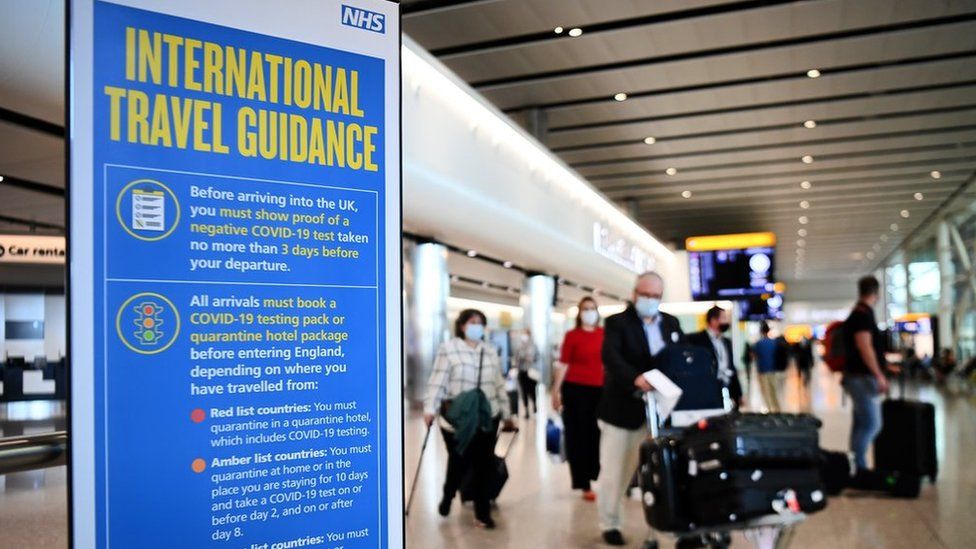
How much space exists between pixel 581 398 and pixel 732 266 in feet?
52.7

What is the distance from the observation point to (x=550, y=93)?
12914mm

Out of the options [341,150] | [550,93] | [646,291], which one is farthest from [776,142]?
[341,150]

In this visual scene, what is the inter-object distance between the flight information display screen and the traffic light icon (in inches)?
808

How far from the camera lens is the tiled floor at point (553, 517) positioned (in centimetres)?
559

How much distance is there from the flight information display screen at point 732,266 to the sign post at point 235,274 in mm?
20001

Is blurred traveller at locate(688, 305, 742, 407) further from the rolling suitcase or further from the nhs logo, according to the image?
the nhs logo

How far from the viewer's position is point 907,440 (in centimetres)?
740

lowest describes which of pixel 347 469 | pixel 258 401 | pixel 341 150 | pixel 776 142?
pixel 347 469

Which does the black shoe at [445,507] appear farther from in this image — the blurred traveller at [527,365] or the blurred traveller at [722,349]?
the blurred traveller at [527,365]

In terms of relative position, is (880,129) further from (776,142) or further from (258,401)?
(258,401)

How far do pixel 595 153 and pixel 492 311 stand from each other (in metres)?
19.0

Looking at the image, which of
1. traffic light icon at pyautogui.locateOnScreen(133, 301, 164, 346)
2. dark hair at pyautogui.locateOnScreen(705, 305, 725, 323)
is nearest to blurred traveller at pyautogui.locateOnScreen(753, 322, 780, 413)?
dark hair at pyautogui.locateOnScreen(705, 305, 725, 323)

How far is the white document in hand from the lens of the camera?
14.8ft

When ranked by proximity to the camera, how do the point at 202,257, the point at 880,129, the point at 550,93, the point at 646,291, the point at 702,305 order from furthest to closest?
1. the point at 702,305
2. the point at 880,129
3. the point at 550,93
4. the point at 646,291
5. the point at 202,257
